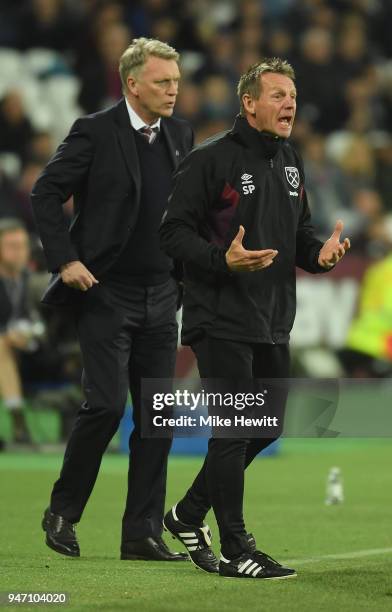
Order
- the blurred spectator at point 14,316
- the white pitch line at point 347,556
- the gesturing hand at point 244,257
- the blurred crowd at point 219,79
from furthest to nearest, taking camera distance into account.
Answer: the blurred crowd at point 219,79 → the blurred spectator at point 14,316 → the white pitch line at point 347,556 → the gesturing hand at point 244,257

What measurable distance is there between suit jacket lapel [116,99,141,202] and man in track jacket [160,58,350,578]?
788 millimetres

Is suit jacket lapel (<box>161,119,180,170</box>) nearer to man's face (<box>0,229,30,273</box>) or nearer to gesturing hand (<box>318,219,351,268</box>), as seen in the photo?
gesturing hand (<box>318,219,351,268</box>)

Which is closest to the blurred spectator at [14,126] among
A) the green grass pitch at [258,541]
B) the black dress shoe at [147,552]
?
the green grass pitch at [258,541]

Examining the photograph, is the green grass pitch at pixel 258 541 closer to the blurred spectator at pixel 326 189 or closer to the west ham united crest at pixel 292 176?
the west ham united crest at pixel 292 176

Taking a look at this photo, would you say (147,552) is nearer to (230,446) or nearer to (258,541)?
(258,541)

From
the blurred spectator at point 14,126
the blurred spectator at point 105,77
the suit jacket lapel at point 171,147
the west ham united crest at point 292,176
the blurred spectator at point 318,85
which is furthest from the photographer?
the blurred spectator at point 318,85

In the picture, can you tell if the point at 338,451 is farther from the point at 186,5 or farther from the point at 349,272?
the point at 186,5

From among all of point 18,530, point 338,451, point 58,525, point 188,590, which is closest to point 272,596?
point 188,590

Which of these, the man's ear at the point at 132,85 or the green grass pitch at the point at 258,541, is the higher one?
the man's ear at the point at 132,85

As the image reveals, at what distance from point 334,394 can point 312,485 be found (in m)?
3.76

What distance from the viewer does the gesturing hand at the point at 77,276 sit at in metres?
6.51

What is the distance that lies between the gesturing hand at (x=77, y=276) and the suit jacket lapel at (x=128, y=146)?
16.5 inches

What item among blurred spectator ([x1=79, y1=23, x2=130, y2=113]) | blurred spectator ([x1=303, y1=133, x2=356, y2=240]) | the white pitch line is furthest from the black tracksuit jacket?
blurred spectator ([x1=303, y1=133, x2=356, y2=240])

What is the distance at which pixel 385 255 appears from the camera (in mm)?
16281
